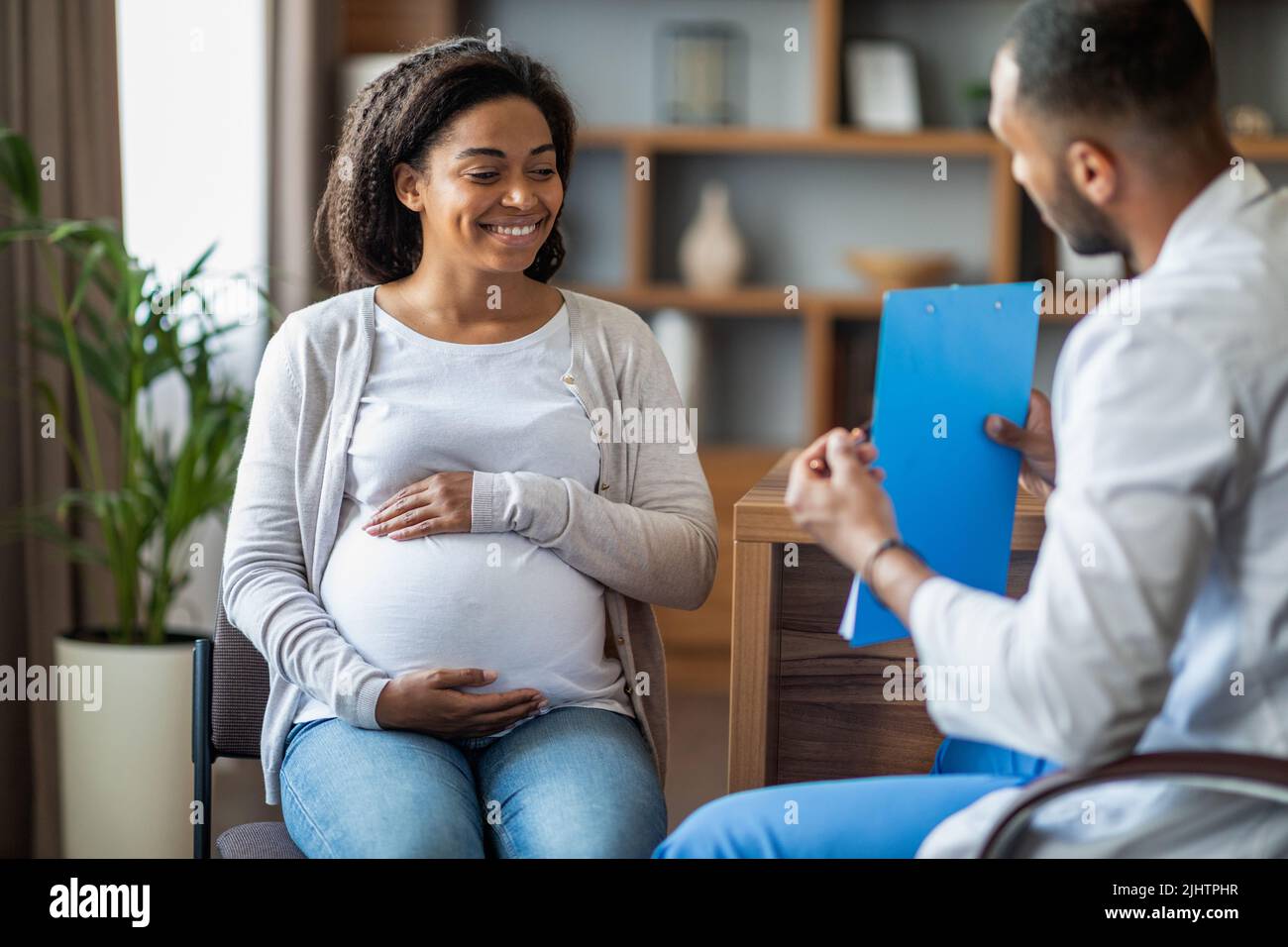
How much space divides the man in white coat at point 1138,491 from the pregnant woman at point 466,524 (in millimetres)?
445

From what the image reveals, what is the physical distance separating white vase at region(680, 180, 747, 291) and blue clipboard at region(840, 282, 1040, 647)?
9.62 ft

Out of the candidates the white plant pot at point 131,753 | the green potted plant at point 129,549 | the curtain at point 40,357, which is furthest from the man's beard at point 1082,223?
the curtain at point 40,357

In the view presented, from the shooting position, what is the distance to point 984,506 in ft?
4.38

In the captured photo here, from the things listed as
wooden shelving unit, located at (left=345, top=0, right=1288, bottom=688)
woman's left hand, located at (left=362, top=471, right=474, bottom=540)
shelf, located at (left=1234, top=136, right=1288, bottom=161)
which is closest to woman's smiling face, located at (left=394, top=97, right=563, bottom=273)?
woman's left hand, located at (left=362, top=471, right=474, bottom=540)

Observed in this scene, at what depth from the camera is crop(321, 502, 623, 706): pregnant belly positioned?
4.99 ft

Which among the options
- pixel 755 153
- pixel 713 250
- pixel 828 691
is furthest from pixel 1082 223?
pixel 755 153

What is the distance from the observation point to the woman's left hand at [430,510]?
60.3 inches

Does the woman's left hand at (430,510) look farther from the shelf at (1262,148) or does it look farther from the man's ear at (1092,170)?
the shelf at (1262,148)

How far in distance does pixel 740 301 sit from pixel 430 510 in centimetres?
274

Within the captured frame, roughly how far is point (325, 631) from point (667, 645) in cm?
271

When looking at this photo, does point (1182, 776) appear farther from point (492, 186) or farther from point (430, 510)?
point (492, 186)
